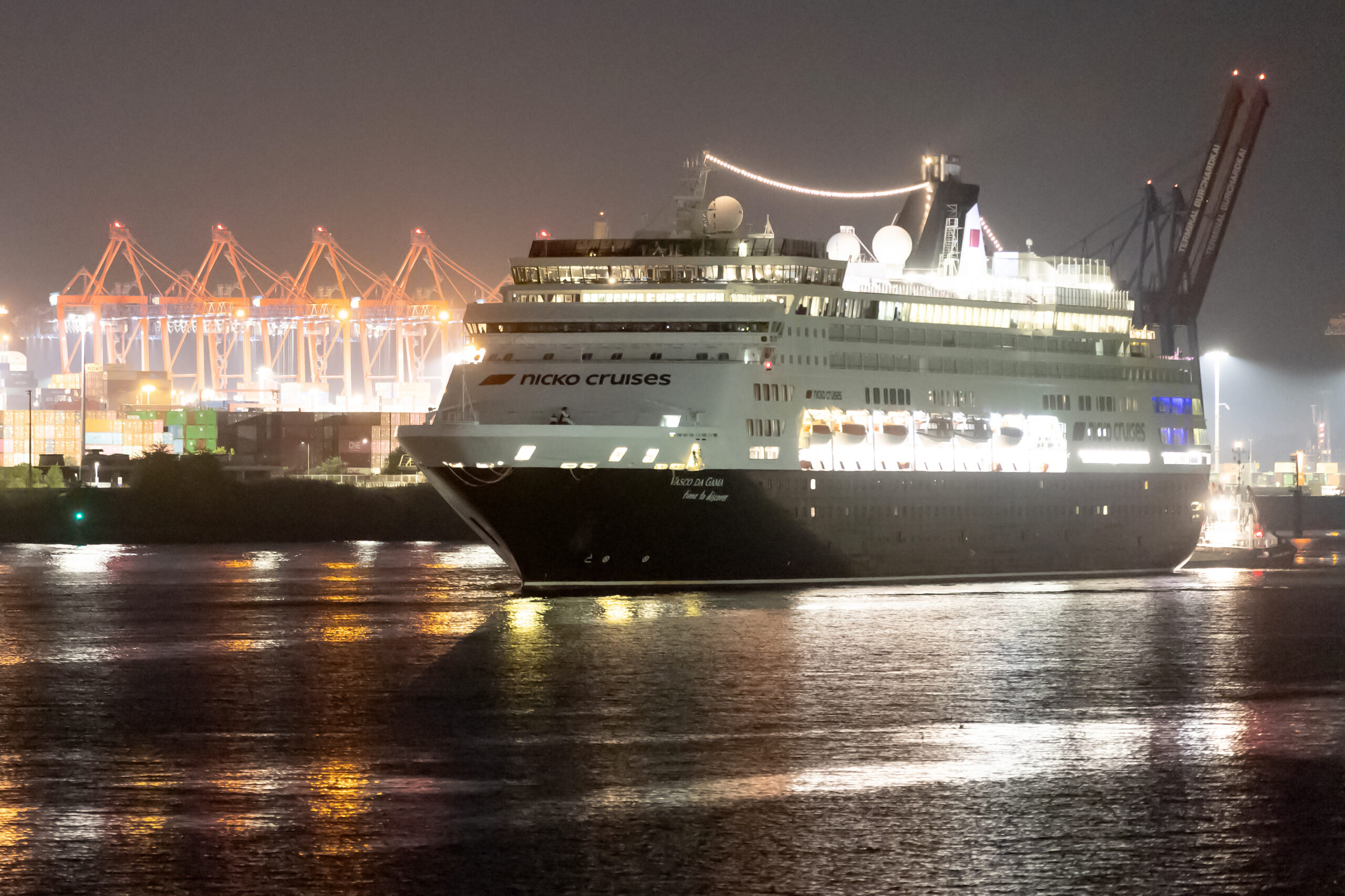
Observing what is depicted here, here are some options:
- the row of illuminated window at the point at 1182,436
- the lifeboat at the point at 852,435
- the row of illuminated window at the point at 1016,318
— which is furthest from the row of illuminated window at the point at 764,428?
the row of illuminated window at the point at 1182,436

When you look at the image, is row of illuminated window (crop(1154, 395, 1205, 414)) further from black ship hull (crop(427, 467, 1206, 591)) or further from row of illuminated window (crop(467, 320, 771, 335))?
row of illuminated window (crop(467, 320, 771, 335))

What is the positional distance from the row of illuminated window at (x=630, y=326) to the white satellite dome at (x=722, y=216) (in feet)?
14.7

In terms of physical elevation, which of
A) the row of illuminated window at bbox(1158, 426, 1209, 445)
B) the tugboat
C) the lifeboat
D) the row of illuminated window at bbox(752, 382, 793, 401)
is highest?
the row of illuminated window at bbox(752, 382, 793, 401)

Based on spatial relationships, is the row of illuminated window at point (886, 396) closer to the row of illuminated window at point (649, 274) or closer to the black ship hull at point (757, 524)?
the black ship hull at point (757, 524)

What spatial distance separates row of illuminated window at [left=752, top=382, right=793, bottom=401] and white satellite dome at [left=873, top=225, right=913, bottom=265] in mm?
11284

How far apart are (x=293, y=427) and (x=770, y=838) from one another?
12335 centimetres

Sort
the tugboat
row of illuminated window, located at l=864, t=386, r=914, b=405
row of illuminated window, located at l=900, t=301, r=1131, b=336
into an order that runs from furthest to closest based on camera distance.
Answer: the tugboat < row of illuminated window, located at l=900, t=301, r=1131, b=336 < row of illuminated window, located at l=864, t=386, r=914, b=405

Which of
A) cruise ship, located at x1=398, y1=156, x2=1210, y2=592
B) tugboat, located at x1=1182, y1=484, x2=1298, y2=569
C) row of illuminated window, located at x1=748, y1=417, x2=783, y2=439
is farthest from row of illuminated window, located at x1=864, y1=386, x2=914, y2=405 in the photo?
tugboat, located at x1=1182, y1=484, x2=1298, y2=569

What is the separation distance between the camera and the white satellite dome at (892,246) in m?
57.2

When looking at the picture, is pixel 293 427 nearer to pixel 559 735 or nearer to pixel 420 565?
pixel 420 565

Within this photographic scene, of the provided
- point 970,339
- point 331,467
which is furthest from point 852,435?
point 331,467

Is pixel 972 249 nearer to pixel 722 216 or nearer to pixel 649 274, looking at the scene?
pixel 722 216

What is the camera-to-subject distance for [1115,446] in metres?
59.2

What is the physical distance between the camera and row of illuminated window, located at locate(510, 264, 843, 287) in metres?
47.8
